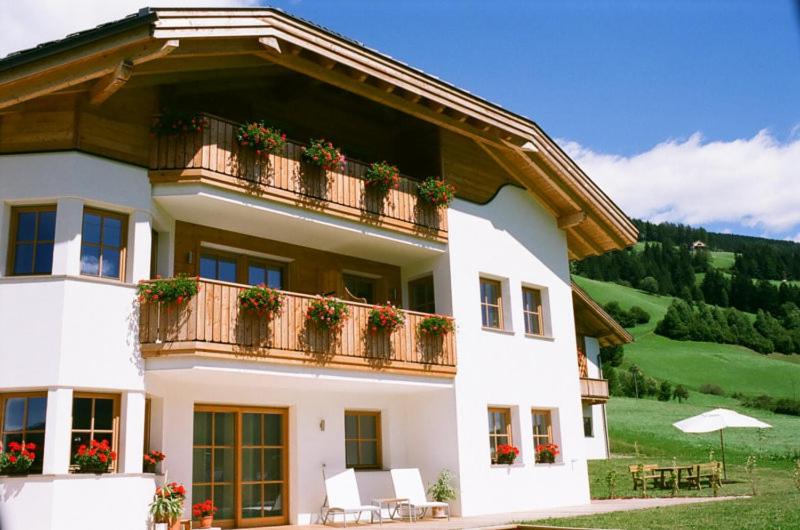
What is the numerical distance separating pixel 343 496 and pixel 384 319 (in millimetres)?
3248

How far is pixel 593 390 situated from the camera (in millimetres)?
31141

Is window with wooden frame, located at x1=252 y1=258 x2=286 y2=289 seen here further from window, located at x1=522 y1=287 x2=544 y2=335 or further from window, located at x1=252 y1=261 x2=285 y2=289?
window, located at x1=522 y1=287 x2=544 y2=335

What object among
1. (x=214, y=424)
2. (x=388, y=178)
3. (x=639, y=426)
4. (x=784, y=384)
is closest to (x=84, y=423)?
(x=214, y=424)

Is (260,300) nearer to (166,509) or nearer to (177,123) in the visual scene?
(177,123)

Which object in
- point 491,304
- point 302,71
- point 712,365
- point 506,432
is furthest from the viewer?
point 712,365

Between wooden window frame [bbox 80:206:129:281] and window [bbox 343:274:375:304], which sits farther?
window [bbox 343:274:375:304]

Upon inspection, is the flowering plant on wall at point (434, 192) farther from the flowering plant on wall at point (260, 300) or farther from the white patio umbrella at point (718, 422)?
the white patio umbrella at point (718, 422)

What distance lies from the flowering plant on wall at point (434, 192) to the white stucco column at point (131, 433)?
6891 millimetres

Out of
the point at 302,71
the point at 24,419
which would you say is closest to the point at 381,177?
the point at 302,71

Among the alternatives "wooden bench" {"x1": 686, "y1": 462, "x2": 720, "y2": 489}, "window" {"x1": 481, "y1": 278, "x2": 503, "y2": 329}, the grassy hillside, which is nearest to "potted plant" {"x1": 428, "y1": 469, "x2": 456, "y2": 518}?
"window" {"x1": 481, "y1": 278, "x2": 503, "y2": 329}

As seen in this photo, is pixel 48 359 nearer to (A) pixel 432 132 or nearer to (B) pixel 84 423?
(B) pixel 84 423

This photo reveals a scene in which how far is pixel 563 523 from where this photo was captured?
1247cm

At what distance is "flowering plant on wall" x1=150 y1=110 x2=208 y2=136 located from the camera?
12781 mm

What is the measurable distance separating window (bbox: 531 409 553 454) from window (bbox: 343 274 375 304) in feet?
14.7
